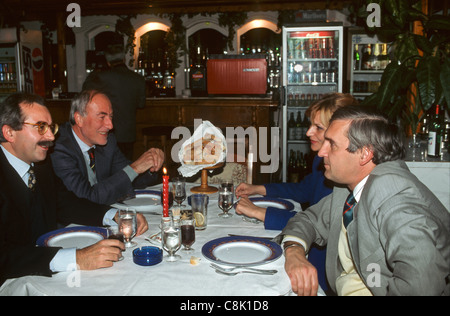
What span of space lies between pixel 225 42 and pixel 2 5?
156 inches

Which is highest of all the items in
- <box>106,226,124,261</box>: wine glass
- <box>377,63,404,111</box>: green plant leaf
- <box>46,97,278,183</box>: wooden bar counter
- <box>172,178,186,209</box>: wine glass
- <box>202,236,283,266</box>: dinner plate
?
<box>377,63,404,111</box>: green plant leaf

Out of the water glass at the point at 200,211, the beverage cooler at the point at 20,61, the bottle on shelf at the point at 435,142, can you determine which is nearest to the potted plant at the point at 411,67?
the bottle on shelf at the point at 435,142

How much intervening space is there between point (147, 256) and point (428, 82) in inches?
121

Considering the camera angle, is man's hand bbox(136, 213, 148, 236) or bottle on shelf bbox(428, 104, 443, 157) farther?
bottle on shelf bbox(428, 104, 443, 157)

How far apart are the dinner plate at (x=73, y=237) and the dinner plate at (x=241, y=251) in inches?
18.8

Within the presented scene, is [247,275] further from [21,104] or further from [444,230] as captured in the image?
[21,104]

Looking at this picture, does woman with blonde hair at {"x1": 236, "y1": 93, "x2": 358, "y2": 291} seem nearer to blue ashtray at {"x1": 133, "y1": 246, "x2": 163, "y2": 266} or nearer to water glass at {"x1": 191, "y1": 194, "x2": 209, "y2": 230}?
water glass at {"x1": 191, "y1": 194, "x2": 209, "y2": 230}

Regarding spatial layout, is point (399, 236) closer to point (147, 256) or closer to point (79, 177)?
point (147, 256)

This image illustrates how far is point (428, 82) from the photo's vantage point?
11.4 ft

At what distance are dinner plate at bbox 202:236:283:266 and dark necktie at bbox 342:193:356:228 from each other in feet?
0.92

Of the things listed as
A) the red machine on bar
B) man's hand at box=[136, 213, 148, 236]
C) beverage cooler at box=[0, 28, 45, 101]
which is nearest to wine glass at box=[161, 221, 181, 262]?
man's hand at box=[136, 213, 148, 236]

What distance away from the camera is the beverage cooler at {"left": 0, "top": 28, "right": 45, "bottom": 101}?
6855 millimetres

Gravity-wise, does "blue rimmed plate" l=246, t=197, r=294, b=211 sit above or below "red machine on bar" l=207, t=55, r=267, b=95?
below

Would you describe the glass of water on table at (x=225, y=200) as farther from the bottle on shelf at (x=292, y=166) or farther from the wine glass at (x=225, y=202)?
the bottle on shelf at (x=292, y=166)
